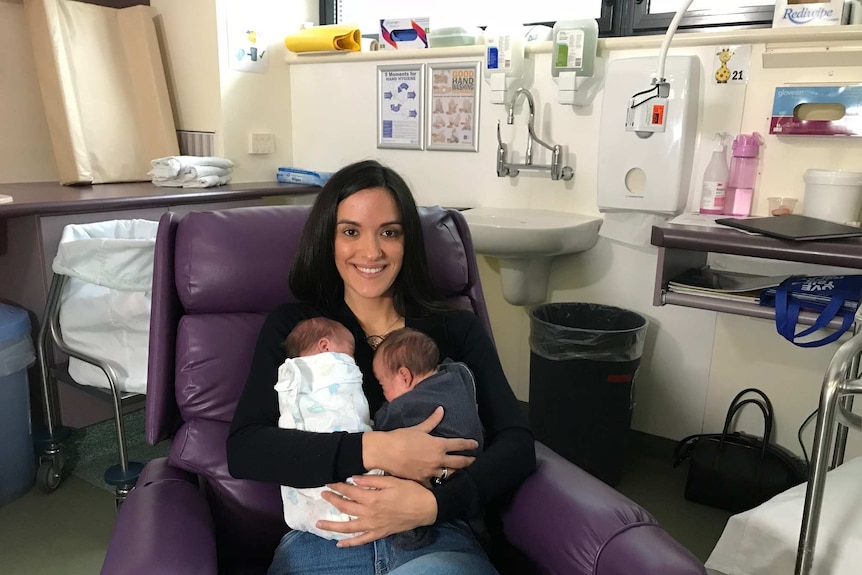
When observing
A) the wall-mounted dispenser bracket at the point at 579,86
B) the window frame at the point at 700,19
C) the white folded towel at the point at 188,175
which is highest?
the window frame at the point at 700,19

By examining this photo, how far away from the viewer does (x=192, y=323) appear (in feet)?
4.31

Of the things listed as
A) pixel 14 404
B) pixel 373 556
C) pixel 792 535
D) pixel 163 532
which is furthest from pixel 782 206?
pixel 14 404

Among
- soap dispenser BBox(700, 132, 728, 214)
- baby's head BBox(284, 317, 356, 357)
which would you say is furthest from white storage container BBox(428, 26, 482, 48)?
baby's head BBox(284, 317, 356, 357)

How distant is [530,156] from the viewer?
2398 millimetres

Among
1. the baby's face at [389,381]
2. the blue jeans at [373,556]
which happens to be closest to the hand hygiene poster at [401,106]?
the baby's face at [389,381]

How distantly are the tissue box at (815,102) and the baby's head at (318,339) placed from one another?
1503mm

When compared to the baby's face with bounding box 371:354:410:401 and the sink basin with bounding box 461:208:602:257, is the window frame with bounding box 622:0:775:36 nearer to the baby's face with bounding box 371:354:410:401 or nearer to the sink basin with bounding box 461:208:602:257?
the sink basin with bounding box 461:208:602:257

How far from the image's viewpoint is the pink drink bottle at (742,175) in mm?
2008

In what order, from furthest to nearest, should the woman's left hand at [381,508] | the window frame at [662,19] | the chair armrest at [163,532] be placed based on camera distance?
the window frame at [662,19]
the woman's left hand at [381,508]
the chair armrest at [163,532]

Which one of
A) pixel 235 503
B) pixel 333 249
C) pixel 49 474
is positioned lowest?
pixel 49 474

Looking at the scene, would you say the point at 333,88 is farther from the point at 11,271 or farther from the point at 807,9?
the point at 807,9

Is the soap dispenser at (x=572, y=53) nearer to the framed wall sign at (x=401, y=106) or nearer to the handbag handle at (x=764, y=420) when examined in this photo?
the framed wall sign at (x=401, y=106)

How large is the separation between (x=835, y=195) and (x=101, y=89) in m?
2.56

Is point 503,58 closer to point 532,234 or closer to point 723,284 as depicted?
point 532,234
